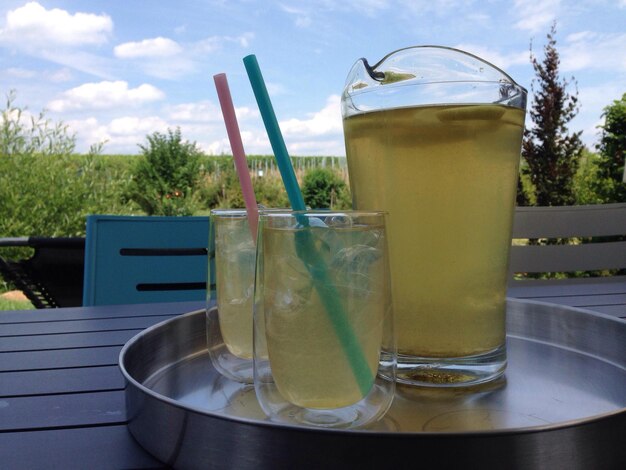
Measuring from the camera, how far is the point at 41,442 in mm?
454

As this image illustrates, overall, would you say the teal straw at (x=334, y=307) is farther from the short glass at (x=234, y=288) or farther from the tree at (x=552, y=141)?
the tree at (x=552, y=141)

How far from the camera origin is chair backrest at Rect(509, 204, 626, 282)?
7.17 ft

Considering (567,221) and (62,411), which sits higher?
(567,221)

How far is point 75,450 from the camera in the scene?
1.44 feet

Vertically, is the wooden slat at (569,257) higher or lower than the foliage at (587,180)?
lower

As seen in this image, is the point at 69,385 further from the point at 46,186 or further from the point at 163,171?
the point at 163,171

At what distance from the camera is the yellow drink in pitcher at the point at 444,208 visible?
53 cm

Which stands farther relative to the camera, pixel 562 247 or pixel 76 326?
pixel 562 247

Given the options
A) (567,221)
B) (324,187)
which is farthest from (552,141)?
(567,221)

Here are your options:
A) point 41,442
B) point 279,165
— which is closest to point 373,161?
point 279,165

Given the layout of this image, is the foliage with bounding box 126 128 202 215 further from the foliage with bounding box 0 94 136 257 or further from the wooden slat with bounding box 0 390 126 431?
the wooden slat with bounding box 0 390 126 431

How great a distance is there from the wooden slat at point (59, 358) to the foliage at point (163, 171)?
21.4 ft

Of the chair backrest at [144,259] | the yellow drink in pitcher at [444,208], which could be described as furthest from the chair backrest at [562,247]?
the yellow drink in pitcher at [444,208]

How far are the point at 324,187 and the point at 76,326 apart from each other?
7.03 metres
